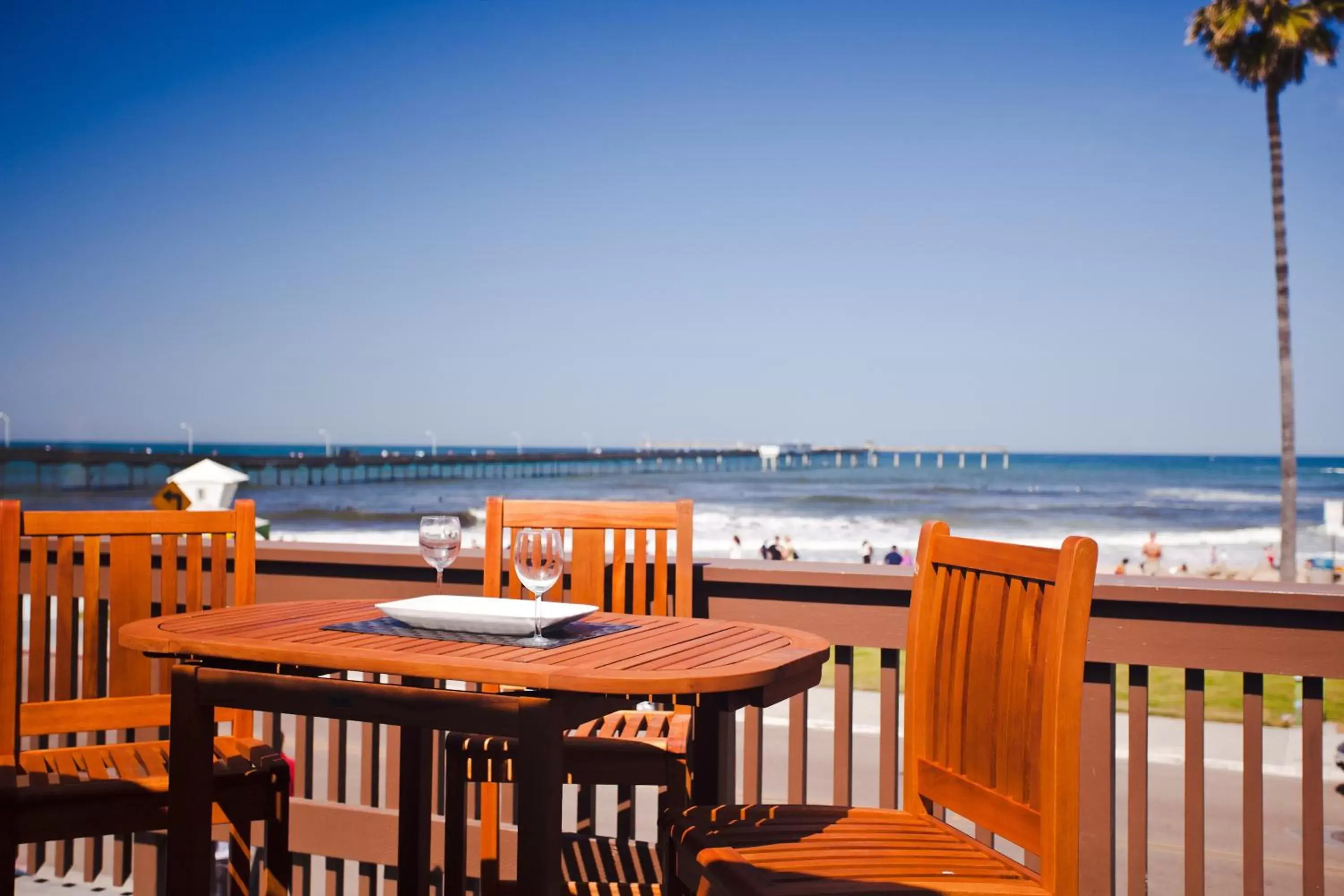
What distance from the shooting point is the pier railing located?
172 cm

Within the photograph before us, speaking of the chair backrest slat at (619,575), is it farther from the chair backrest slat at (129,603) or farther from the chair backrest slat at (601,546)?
the chair backrest slat at (129,603)

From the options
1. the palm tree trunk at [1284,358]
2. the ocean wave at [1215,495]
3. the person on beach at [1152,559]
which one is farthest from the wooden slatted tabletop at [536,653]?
the ocean wave at [1215,495]

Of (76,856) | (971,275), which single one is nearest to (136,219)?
(971,275)

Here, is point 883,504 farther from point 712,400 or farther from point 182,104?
point 182,104

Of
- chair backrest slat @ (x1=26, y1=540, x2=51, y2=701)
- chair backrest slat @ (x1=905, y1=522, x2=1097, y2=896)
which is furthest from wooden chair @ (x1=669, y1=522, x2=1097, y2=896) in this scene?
chair backrest slat @ (x1=26, y1=540, x2=51, y2=701)

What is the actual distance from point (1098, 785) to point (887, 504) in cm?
3400

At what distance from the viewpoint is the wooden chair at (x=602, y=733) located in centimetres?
189

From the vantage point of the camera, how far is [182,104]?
1446 inches

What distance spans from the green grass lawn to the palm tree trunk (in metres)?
5.55

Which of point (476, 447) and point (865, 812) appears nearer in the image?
point (865, 812)

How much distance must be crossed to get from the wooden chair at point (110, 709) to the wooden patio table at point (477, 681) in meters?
0.17

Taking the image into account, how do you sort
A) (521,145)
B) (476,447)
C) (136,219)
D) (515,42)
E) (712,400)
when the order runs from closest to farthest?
(515,42)
(521,145)
(136,219)
(712,400)
(476,447)

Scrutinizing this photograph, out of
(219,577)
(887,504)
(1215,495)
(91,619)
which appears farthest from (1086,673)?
(1215,495)

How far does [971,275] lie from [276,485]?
3532 centimetres
